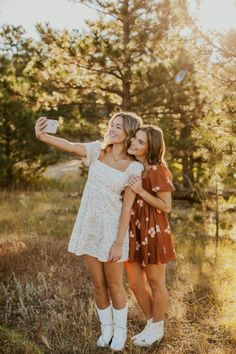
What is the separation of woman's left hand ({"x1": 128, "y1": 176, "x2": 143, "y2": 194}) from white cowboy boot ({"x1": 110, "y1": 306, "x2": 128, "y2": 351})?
918 millimetres

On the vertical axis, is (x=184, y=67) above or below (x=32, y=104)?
above

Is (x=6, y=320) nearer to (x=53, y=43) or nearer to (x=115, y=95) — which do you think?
(x=53, y=43)

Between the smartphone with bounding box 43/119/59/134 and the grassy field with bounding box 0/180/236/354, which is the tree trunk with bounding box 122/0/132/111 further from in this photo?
the smartphone with bounding box 43/119/59/134

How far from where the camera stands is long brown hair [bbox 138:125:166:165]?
368 centimetres

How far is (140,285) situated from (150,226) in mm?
499

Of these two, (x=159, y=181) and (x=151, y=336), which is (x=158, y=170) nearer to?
(x=159, y=181)

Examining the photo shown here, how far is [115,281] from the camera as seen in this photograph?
3680mm

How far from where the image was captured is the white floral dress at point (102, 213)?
11.9 feet

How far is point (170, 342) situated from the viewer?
3980 mm

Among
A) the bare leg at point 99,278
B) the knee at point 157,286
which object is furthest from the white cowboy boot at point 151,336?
the bare leg at point 99,278

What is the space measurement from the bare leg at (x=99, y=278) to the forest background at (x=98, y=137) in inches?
12.5

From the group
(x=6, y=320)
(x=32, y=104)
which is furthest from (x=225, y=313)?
(x=32, y=104)

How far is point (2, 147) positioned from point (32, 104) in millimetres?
4409

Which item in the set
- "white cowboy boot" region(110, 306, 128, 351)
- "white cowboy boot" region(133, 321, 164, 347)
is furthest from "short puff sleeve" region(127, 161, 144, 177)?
"white cowboy boot" region(133, 321, 164, 347)
